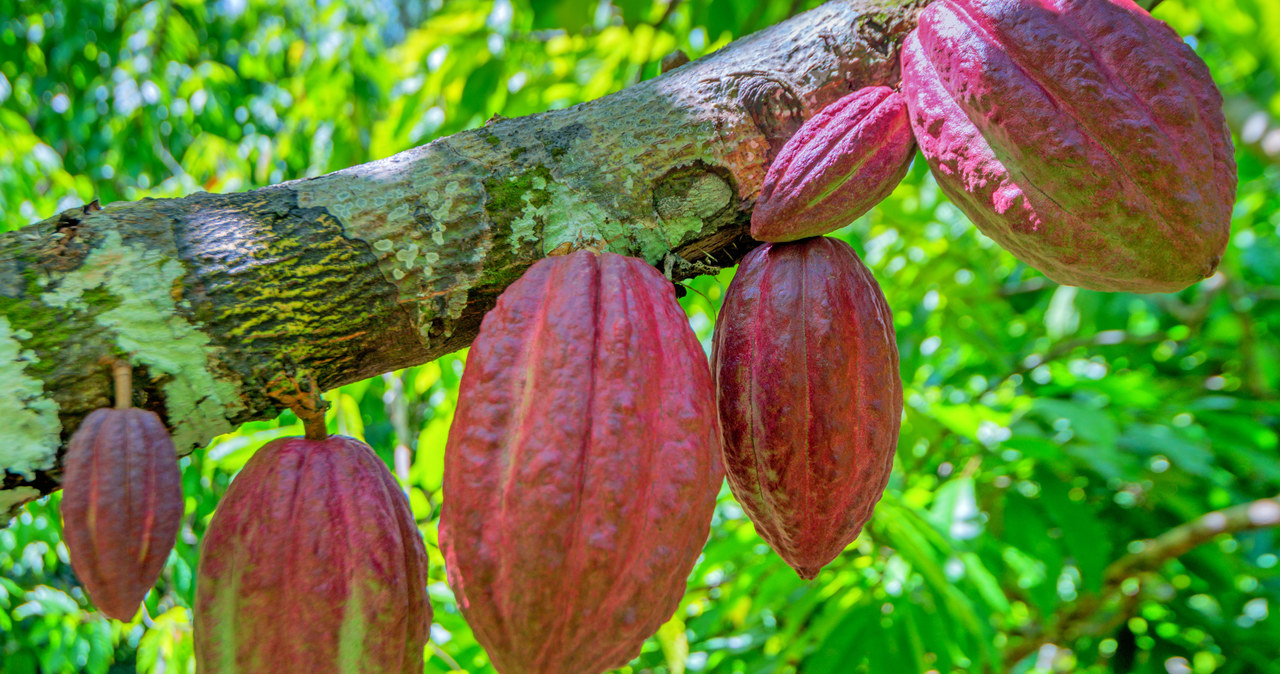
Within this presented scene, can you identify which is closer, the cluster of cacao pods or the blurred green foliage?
the cluster of cacao pods

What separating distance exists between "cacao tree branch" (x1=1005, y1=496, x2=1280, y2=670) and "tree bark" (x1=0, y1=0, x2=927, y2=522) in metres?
1.66

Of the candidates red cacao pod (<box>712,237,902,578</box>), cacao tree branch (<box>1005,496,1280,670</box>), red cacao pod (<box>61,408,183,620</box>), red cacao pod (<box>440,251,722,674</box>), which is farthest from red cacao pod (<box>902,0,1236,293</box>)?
cacao tree branch (<box>1005,496,1280,670</box>)

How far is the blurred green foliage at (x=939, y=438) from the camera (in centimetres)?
182

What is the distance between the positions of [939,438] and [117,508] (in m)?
1.83

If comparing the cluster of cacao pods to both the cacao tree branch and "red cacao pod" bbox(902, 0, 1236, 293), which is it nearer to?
"red cacao pod" bbox(902, 0, 1236, 293)

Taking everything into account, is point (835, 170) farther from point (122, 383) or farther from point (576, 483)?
point (122, 383)

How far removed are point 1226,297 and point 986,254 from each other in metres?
0.82

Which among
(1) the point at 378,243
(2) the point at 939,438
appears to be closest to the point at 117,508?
(1) the point at 378,243

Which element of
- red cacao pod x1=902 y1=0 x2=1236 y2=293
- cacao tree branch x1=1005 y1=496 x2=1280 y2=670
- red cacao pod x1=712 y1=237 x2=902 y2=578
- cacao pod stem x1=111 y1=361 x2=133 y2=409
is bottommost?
cacao tree branch x1=1005 y1=496 x2=1280 y2=670

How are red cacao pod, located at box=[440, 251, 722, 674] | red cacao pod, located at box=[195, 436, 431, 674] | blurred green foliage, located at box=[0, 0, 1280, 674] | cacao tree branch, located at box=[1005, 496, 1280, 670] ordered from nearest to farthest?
red cacao pod, located at box=[440, 251, 722, 674] < red cacao pod, located at box=[195, 436, 431, 674] < blurred green foliage, located at box=[0, 0, 1280, 674] < cacao tree branch, located at box=[1005, 496, 1280, 670]

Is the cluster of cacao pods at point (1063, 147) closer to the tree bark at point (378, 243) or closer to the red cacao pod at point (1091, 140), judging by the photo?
the red cacao pod at point (1091, 140)

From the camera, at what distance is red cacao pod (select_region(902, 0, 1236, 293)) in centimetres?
81

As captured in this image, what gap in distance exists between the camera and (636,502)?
0.73 m

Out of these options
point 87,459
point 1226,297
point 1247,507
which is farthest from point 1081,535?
point 87,459
